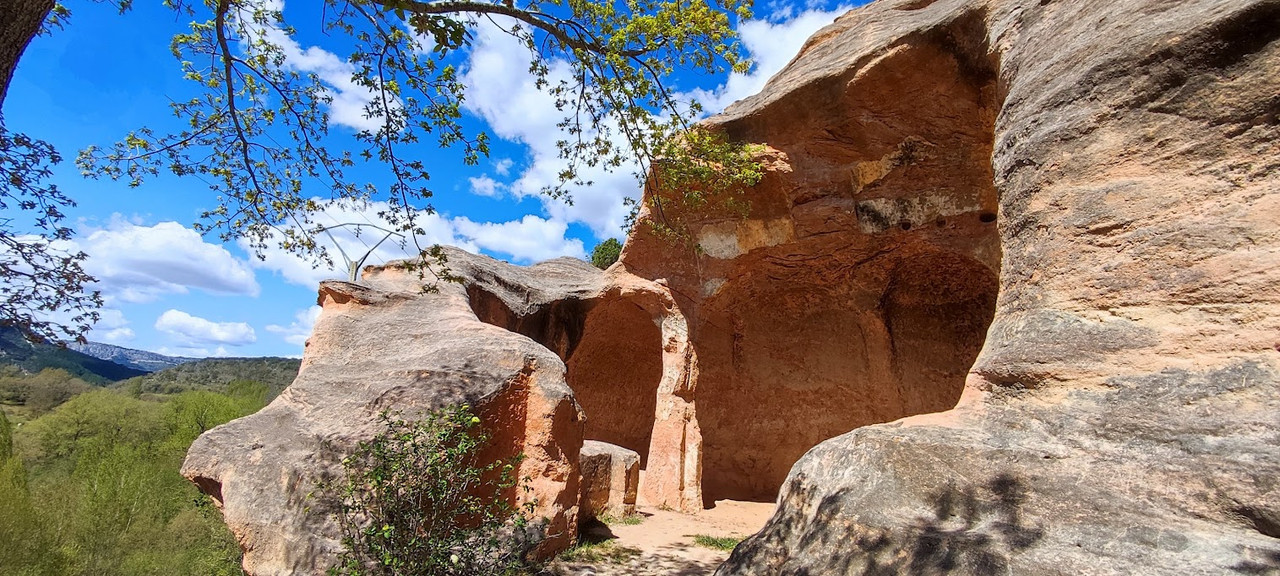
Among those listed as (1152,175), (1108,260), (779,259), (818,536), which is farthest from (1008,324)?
(779,259)

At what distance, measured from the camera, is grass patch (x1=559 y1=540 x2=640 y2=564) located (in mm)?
6242

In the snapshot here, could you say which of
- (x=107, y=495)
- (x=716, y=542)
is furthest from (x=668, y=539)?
(x=107, y=495)

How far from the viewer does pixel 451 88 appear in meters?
4.93

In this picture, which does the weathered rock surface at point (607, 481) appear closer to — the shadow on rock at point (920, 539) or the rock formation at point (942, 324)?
the rock formation at point (942, 324)

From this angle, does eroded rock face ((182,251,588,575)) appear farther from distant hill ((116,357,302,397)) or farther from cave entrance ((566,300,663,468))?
distant hill ((116,357,302,397))

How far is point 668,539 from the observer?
7.69 meters

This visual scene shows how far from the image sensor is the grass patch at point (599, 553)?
6.24 metres

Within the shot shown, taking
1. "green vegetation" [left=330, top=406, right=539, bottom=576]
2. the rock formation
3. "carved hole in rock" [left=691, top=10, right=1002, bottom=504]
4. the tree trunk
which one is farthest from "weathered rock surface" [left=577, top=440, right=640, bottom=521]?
the tree trunk

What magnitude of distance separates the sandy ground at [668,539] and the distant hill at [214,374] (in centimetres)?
4603

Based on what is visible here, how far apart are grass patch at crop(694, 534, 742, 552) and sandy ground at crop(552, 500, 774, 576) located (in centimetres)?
10

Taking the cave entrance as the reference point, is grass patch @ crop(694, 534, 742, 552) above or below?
below

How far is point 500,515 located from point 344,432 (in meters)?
1.43

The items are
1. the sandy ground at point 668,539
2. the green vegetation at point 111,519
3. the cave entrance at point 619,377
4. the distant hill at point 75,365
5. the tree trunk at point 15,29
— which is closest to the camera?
→ the tree trunk at point 15,29

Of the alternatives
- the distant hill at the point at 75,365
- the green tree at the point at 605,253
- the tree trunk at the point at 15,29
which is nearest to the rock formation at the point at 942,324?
the distant hill at the point at 75,365
